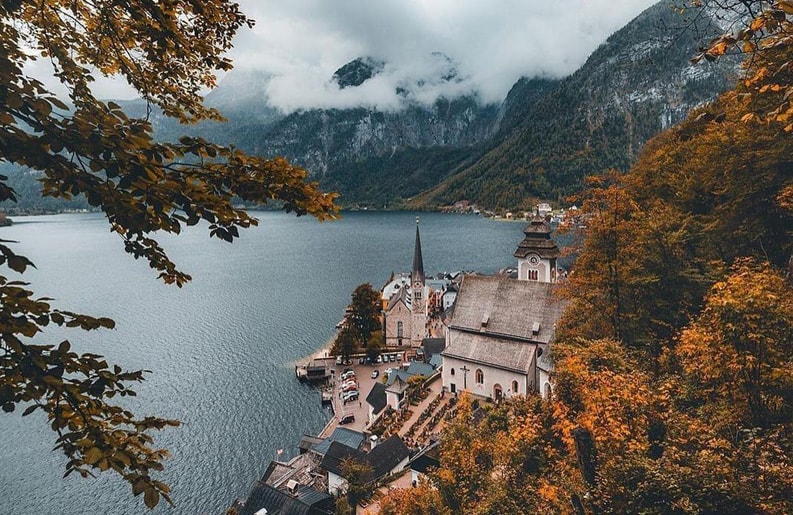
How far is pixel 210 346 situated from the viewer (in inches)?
2446

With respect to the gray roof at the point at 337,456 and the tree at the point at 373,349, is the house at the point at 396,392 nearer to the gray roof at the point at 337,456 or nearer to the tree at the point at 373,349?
the gray roof at the point at 337,456

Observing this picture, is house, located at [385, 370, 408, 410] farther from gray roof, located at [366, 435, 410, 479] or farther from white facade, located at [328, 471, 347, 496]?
white facade, located at [328, 471, 347, 496]

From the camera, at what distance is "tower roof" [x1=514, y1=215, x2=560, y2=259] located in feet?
135

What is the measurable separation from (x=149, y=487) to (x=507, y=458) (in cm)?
1551

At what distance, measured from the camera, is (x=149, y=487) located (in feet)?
12.5

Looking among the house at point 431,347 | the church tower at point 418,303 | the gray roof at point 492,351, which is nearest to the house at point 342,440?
the gray roof at point 492,351

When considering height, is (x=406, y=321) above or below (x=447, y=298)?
below

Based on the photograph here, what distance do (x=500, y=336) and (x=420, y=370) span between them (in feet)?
36.7

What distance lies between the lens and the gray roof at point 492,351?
34.2 m

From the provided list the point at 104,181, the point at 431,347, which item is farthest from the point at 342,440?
the point at 104,181

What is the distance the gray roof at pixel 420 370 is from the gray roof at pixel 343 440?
432 inches

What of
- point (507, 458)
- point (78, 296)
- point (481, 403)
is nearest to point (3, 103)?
point (507, 458)

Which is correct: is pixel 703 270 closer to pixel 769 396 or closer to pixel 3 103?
pixel 769 396

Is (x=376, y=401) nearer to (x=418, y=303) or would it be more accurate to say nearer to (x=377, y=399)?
(x=377, y=399)
